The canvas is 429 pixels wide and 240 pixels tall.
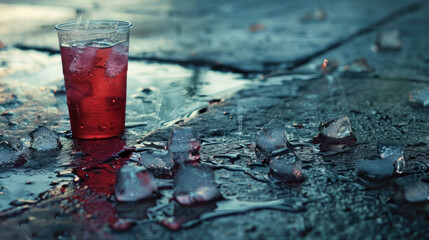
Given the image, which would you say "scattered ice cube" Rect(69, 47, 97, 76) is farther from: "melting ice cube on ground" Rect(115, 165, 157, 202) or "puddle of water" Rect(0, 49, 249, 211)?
"melting ice cube on ground" Rect(115, 165, 157, 202)

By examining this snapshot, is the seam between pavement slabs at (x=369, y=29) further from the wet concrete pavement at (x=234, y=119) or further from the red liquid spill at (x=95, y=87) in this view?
the red liquid spill at (x=95, y=87)

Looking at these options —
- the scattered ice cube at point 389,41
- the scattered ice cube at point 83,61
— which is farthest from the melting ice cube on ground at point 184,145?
the scattered ice cube at point 389,41

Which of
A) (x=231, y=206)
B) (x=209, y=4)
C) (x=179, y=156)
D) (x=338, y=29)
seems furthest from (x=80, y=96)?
(x=209, y=4)

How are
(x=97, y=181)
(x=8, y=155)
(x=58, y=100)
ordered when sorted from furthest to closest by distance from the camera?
(x=58, y=100)
(x=8, y=155)
(x=97, y=181)

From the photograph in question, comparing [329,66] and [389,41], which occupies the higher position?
[389,41]

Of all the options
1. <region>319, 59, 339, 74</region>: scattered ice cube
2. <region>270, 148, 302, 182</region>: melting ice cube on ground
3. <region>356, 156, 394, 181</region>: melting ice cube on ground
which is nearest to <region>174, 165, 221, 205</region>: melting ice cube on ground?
<region>270, 148, 302, 182</region>: melting ice cube on ground

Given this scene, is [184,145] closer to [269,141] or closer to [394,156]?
[269,141]

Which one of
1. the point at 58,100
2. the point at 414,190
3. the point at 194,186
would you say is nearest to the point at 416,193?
the point at 414,190
